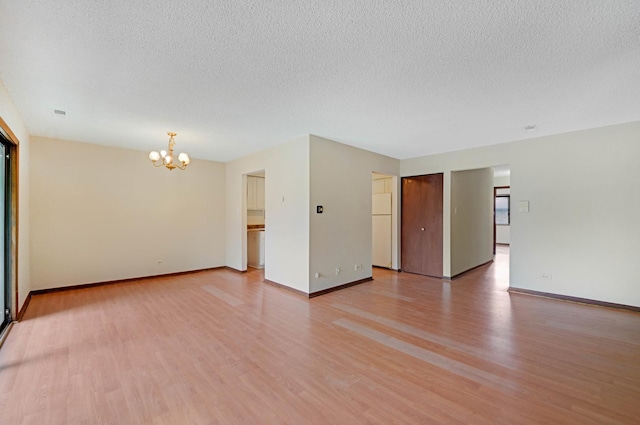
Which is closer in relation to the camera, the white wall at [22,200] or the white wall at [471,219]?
the white wall at [22,200]

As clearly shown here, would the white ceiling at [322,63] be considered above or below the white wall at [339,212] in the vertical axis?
above

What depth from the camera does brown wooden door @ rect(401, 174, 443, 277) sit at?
562cm

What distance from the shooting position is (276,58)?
2199 mm

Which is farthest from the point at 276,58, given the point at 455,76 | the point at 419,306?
the point at 419,306

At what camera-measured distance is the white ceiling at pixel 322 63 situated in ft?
5.64

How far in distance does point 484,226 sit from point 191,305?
263 inches

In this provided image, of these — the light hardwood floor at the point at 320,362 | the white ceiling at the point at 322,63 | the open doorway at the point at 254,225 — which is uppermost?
the white ceiling at the point at 322,63

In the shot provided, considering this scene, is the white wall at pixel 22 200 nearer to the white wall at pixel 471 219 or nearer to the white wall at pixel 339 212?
the white wall at pixel 339 212

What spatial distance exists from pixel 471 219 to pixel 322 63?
212 inches

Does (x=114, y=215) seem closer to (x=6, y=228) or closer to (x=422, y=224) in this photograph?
(x=6, y=228)

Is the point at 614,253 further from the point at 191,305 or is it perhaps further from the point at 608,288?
the point at 191,305

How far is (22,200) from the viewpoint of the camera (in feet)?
12.0

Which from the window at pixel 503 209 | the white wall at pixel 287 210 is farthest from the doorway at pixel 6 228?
the window at pixel 503 209

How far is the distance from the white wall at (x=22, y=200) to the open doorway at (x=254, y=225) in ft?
11.5
